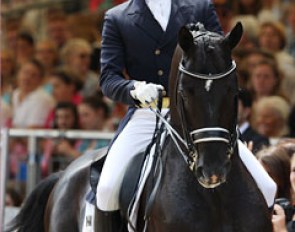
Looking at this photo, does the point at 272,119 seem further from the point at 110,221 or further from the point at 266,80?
the point at 110,221

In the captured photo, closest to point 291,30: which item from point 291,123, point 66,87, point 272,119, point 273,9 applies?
point 273,9

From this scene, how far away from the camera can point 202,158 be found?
562 centimetres

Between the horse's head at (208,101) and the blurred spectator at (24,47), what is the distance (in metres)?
8.84

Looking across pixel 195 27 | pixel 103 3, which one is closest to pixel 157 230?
pixel 195 27

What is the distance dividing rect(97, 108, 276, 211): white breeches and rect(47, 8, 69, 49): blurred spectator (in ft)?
25.3

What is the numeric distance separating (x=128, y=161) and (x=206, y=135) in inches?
40.4

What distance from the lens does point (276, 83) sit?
36.4 ft

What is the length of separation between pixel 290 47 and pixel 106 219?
6066 millimetres

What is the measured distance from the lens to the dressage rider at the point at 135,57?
6.53 meters

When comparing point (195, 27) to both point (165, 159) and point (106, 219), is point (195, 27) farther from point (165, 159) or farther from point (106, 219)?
point (106, 219)

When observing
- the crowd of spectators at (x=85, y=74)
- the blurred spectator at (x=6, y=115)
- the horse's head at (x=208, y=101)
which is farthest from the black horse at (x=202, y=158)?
the blurred spectator at (x=6, y=115)

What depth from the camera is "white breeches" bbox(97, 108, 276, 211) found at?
20.9ft

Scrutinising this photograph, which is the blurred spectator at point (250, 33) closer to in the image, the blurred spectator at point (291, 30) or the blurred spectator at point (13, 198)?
the blurred spectator at point (291, 30)

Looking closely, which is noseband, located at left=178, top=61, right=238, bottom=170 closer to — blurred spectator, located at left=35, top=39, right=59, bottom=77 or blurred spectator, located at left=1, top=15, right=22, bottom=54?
blurred spectator, located at left=35, top=39, right=59, bottom=77
